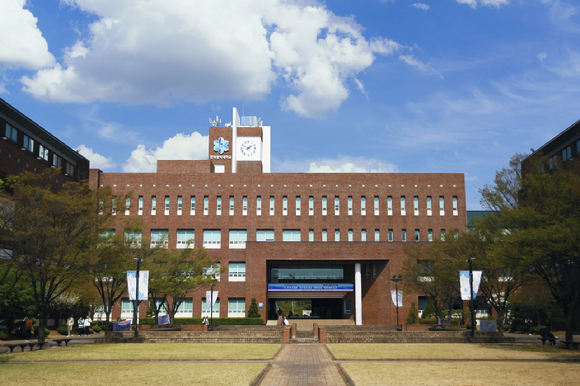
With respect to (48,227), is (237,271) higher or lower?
lower

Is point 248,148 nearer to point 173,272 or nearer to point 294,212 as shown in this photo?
point 294,212

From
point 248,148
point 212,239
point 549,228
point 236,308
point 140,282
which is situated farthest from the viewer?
point 248,148

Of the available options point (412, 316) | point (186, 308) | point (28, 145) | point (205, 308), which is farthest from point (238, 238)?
point (28, 145)

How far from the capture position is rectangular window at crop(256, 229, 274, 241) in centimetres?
6544

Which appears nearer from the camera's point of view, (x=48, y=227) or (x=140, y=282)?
(x=48, y=227)

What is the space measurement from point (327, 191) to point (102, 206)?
3872 centimetres

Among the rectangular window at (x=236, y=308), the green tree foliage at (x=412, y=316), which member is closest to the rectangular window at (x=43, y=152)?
the rectangular window at (x=236, y=308)

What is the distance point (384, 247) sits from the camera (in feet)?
197

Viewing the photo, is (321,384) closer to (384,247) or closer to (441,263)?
(441,263)

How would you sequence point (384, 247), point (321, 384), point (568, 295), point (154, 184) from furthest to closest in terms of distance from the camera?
point (154, 184) → point (384, 247) → point (568, 295) → point (321, 384)

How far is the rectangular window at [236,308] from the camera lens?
6262 centimetres

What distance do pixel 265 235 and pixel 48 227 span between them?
40.1m

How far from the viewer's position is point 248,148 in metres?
90.6

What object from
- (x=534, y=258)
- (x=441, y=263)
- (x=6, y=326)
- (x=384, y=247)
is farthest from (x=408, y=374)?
(x=384, y=247)
